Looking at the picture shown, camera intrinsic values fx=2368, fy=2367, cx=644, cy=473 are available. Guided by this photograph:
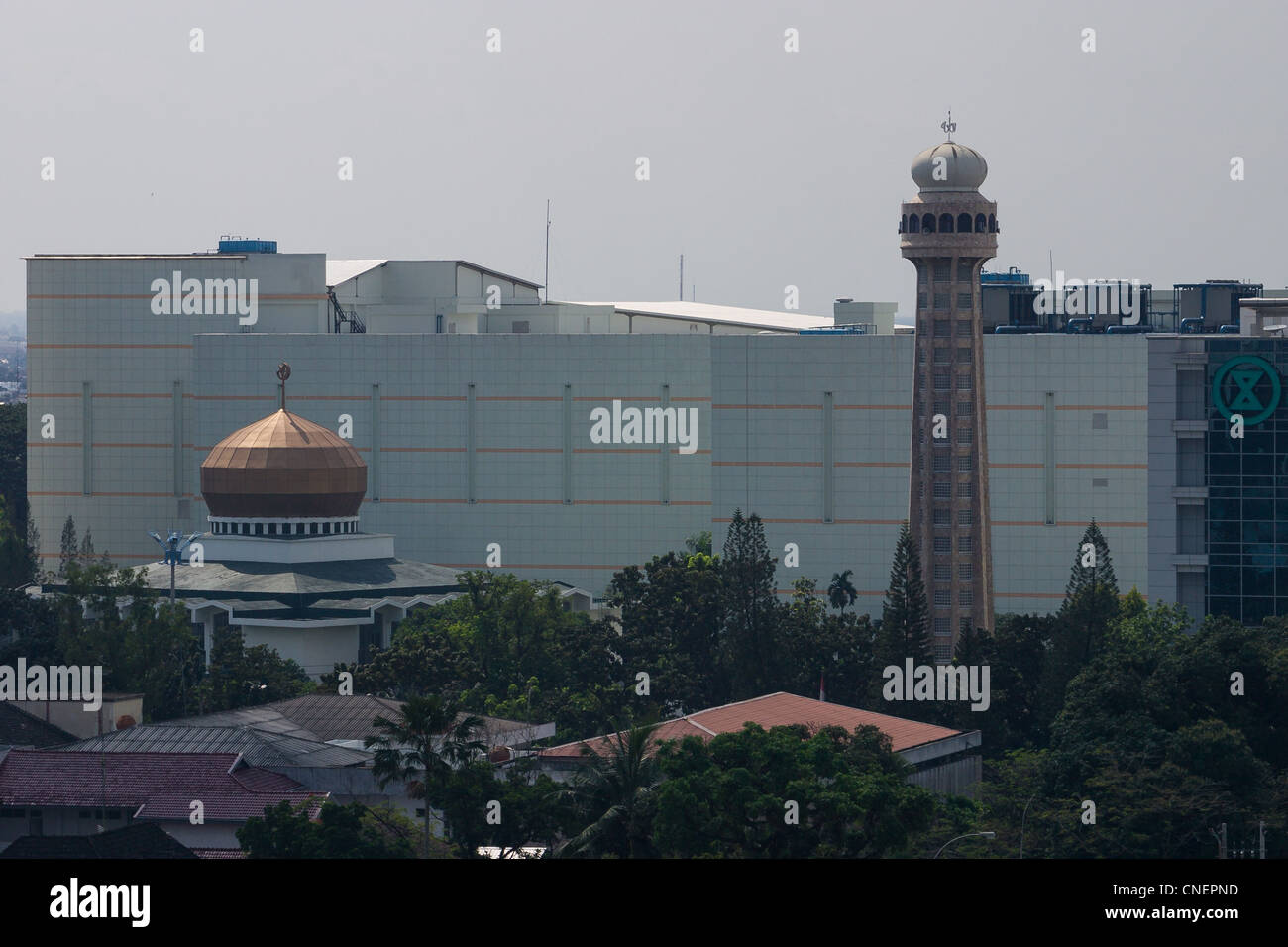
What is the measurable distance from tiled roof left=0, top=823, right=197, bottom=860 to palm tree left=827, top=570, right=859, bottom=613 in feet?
197

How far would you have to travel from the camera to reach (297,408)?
136 metres

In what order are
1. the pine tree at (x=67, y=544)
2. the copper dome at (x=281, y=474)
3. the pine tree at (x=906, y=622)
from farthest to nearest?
the pine tree at (x=67, y=544) → the copper dome at (x=281, y=474) → the pine tree at (x=906, y=622)

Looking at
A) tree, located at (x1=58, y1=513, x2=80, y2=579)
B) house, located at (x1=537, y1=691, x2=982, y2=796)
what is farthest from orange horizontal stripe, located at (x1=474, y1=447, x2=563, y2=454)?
house, located at (x1=537, y1=691, x2=982, y2=796)

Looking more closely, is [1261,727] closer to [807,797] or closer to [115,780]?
[807,797]

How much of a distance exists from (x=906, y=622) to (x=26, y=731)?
1415 inches

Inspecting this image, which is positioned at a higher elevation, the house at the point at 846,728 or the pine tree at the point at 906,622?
the pine tree at the point at 906,622

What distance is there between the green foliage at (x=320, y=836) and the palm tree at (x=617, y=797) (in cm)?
495

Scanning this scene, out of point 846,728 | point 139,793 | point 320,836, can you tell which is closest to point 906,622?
point 846,728

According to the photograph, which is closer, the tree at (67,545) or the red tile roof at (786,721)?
the red tile roof at (786,721)

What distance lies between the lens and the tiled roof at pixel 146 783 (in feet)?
244

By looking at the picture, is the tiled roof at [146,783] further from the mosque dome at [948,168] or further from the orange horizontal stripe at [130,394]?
the orange horizontal stripe at [130,394]

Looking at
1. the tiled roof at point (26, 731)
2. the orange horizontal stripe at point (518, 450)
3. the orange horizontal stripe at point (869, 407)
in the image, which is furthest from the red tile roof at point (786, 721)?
the orange horizontal stripe at point (518, 450)

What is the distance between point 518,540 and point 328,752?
5387cm
